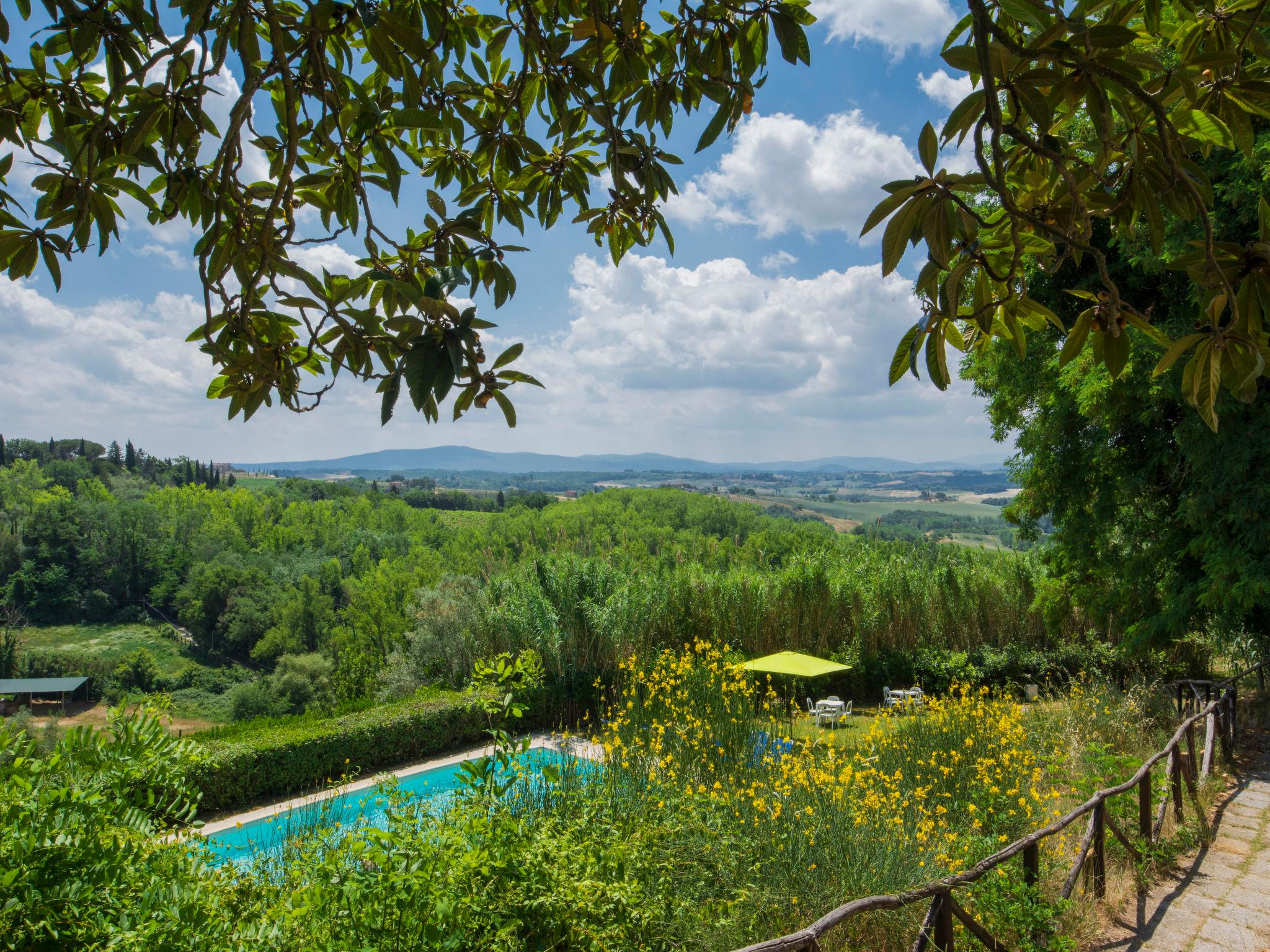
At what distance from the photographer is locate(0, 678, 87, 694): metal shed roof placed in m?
37.9

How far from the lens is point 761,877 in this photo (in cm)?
308

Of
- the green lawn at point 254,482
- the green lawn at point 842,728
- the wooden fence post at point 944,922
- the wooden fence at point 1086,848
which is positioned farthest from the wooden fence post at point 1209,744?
the green lawn at point 254,482

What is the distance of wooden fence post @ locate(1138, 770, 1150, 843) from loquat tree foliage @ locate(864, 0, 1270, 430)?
3.69 meters

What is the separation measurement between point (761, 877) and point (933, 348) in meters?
2.90

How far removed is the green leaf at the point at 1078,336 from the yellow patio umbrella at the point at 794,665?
305 inches

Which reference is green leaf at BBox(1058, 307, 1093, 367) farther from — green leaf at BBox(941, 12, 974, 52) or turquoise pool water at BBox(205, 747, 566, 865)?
turquoise pool water at BBox(205, 747, 566, 865)

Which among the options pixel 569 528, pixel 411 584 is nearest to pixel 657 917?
pixel 411 584

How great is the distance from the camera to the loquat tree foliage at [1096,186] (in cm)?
84

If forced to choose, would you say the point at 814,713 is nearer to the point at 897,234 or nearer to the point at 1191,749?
the point at 1191,749

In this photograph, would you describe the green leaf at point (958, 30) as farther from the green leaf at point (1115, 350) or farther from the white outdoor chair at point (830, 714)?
the white outdoor chair at point (830, 714)

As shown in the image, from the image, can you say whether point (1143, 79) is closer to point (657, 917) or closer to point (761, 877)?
point (657, 917)

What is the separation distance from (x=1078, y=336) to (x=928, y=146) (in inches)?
17.6

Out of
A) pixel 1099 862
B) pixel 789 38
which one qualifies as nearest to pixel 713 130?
pixel 789 38

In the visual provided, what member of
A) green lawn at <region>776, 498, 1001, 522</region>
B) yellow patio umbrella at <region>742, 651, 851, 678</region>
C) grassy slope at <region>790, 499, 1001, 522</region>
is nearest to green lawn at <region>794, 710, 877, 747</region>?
yellow patio umbrella at <region>742, 651, 851, 678</region>
